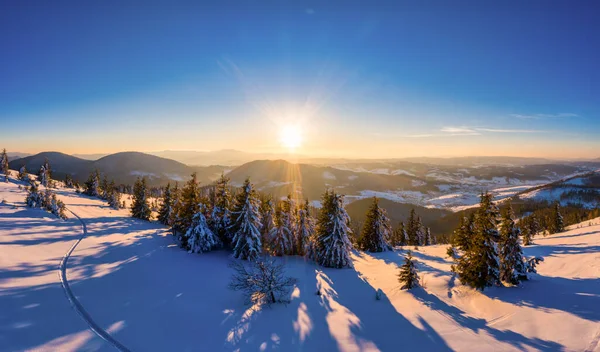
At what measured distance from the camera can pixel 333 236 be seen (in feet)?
102

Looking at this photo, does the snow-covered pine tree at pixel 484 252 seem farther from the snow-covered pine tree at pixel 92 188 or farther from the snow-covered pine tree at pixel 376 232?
the snow-covered pine tree at pixel 92 188

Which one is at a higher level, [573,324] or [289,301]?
[573,324]

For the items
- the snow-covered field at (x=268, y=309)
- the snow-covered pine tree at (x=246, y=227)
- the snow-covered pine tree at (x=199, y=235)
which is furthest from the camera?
the snow-covered pine tree at (x=199, y=235)

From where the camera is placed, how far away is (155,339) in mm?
12586

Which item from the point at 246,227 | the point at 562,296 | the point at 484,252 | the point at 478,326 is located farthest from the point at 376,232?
the point at 478,326

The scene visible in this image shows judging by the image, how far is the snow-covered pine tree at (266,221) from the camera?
34656 millimetres

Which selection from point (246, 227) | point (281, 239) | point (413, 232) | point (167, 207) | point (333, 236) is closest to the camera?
point (246, 227)

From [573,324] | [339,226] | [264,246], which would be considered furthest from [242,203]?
[573,324]

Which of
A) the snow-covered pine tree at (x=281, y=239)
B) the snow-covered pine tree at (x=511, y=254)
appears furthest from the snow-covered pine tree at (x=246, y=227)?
the snow-covered pine tree at (x=511, y=254)

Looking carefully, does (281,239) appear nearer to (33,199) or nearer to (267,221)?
(267,221)

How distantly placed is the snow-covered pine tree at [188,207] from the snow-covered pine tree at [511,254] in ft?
103

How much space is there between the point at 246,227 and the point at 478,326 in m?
22.3

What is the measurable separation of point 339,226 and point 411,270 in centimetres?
1167

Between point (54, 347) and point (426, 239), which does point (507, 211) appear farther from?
point (426, 239)
